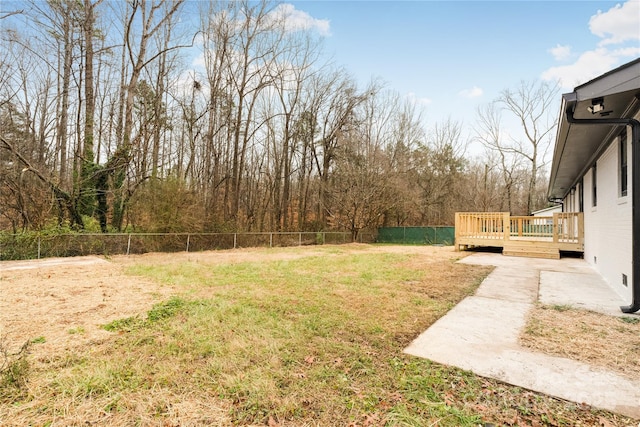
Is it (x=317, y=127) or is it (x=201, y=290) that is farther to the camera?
(x=317, y=127)

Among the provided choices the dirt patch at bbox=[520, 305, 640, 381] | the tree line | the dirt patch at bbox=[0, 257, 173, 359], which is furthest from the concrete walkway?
the tree line

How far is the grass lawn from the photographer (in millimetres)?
1851

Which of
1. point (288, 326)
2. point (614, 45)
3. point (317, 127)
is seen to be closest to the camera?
point (288, 326)

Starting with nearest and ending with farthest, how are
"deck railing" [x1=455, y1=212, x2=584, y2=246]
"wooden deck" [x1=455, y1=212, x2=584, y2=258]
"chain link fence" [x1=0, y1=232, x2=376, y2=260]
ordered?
1. "chain link fence" [x1=0, y1=232, x2=376, y2=260]
2. "wooden deck" [x1=455, y1=212, x2=584, y2=258]
3. "deck railing" [x1=455, y1=212, x2=584, y2=246]

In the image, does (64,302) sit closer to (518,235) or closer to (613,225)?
(613,225)

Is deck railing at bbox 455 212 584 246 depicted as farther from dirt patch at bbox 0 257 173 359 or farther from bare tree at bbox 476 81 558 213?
dirt patch at bbox 0 257 173 359

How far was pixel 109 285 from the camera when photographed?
18.1 feet

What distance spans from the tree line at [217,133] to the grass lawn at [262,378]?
9.07m

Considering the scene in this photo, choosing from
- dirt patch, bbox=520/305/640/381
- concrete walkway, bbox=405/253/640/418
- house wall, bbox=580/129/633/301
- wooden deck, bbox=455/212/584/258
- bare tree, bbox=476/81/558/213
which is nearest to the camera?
concrete walkway, bbox=405/253/640/418

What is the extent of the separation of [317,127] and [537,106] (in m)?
16.6

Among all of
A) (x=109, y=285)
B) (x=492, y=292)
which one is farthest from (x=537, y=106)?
(x=109, y=285)

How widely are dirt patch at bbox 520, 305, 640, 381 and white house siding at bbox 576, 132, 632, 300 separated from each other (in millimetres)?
1234

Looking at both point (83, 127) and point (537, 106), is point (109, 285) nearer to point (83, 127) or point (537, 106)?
point (83, 127)

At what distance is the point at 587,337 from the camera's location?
3150 mm
